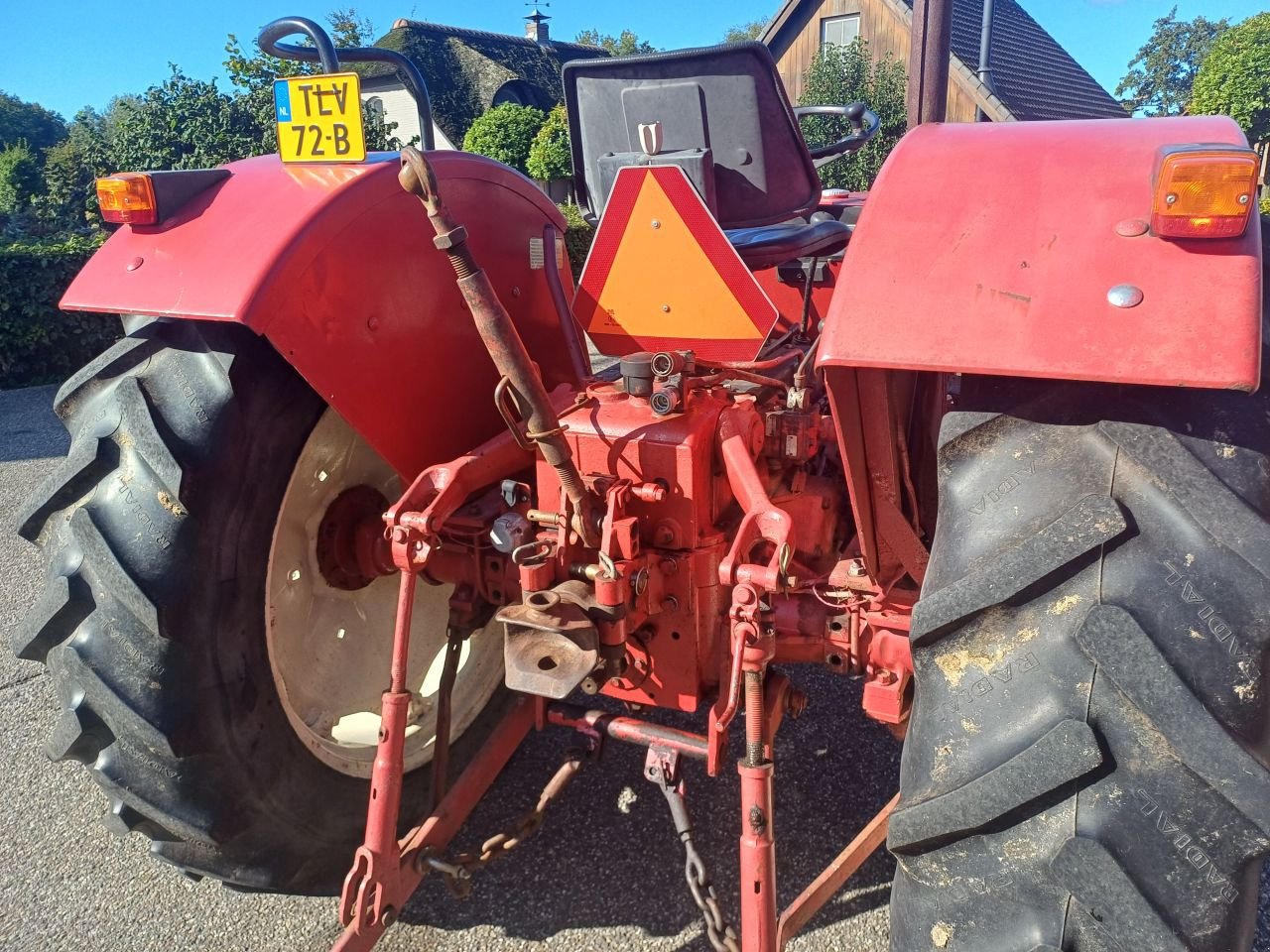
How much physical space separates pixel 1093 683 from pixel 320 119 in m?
1.65

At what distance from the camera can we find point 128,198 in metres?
1.74

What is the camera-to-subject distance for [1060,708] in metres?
1.17

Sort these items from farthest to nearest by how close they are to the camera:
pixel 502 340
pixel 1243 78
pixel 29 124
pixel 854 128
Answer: pixel 29 124 → pixel 1243 78 → pixel 854 128 → pixel 502 340

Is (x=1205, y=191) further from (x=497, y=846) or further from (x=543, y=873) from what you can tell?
(x=543, y=873)

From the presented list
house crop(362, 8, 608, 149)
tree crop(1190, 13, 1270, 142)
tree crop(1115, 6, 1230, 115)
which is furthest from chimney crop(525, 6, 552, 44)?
tree crop(1115, 6, 1230, 115)

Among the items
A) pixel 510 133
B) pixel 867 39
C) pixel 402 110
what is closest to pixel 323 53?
pixel 510 133

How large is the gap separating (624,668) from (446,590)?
2.38 ft

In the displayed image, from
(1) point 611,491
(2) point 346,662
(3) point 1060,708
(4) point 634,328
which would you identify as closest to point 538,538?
(1) point 611,491

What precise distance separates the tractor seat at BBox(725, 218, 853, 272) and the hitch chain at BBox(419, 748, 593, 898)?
1.35m

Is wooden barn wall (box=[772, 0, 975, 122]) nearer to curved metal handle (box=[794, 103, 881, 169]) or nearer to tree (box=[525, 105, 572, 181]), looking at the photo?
tree (box=[525, 105, 572, 181])

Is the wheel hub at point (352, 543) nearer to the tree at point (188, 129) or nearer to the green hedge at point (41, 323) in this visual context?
the green hedge at point (41, 323)

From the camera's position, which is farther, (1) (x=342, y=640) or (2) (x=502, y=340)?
(1) (x=342, y=640)

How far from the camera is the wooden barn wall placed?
60.8 ft

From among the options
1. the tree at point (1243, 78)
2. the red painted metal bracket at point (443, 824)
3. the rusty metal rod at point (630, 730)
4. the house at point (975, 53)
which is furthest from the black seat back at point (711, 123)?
the tree at point (1243, 78)
